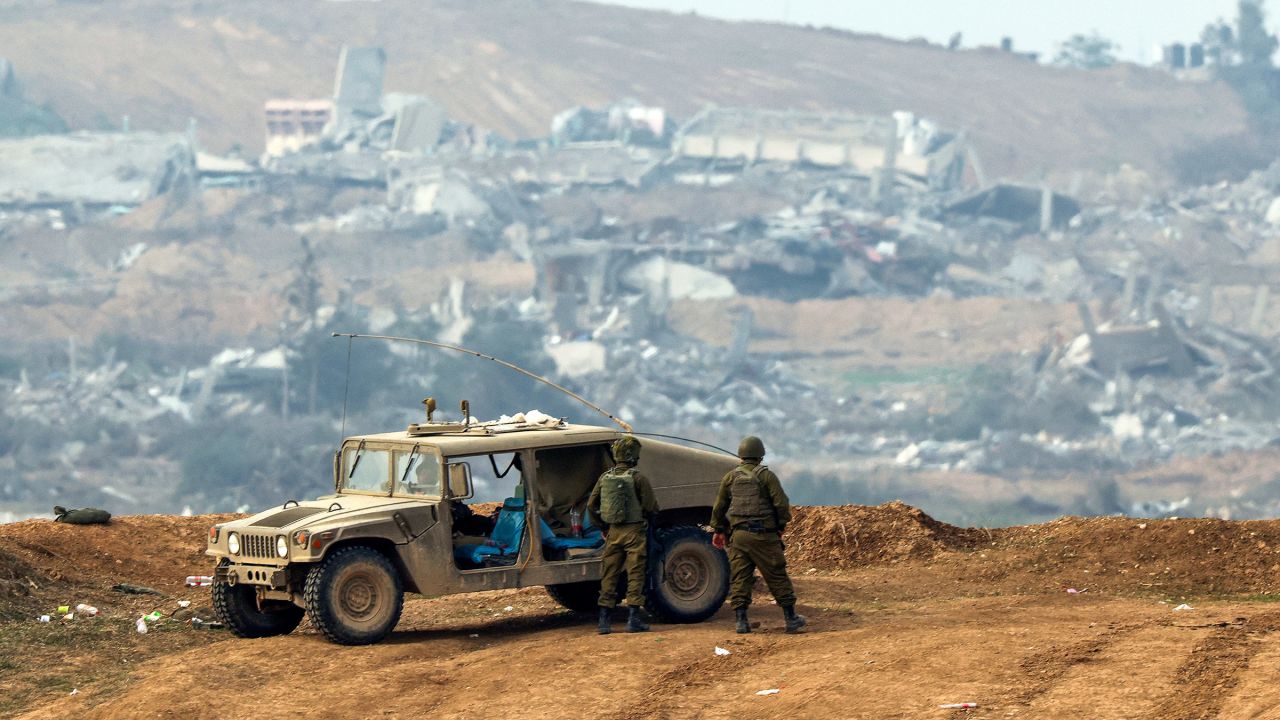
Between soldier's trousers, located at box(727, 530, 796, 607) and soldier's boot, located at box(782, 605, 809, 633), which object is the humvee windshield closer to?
soldier's trousers, located at box(727, 530, 796, 607)

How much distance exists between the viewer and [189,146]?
198 m

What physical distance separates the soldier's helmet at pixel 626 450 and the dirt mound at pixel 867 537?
4.11 m

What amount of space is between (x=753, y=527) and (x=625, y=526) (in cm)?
88

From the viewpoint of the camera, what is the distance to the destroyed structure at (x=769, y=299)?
472 feet

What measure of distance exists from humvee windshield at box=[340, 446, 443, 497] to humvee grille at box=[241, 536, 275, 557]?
926 millimetres

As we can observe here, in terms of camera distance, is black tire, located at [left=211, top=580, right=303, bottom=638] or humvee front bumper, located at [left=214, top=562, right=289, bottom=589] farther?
black tire, located at [left=211, top=580, right=303, bottom=638]

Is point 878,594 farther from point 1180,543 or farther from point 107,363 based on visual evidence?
point 107,363

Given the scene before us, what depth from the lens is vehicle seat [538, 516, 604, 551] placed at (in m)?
13.2

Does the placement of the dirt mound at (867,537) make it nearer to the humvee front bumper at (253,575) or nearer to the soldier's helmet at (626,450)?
the soldier's helmet at (626,450)

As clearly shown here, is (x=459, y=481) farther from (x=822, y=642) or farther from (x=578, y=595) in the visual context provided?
(x=822, y=642)

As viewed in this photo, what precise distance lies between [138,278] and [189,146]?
33207 millimetres

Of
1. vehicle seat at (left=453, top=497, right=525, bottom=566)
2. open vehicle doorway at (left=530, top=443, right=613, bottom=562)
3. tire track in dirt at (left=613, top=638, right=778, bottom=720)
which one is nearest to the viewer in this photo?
tire track in dirt at (left=613, top=638, right=778, bottom=720)

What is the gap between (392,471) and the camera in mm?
13141

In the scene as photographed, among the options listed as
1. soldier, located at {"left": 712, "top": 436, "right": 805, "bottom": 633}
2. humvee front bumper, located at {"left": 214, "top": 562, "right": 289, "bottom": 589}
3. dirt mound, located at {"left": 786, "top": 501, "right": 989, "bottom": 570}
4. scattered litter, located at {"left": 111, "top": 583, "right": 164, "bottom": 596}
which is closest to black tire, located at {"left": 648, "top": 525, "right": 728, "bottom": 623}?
soldier, located at {"left": 712, "top": 436, "right": 805, "bottom": 633}
